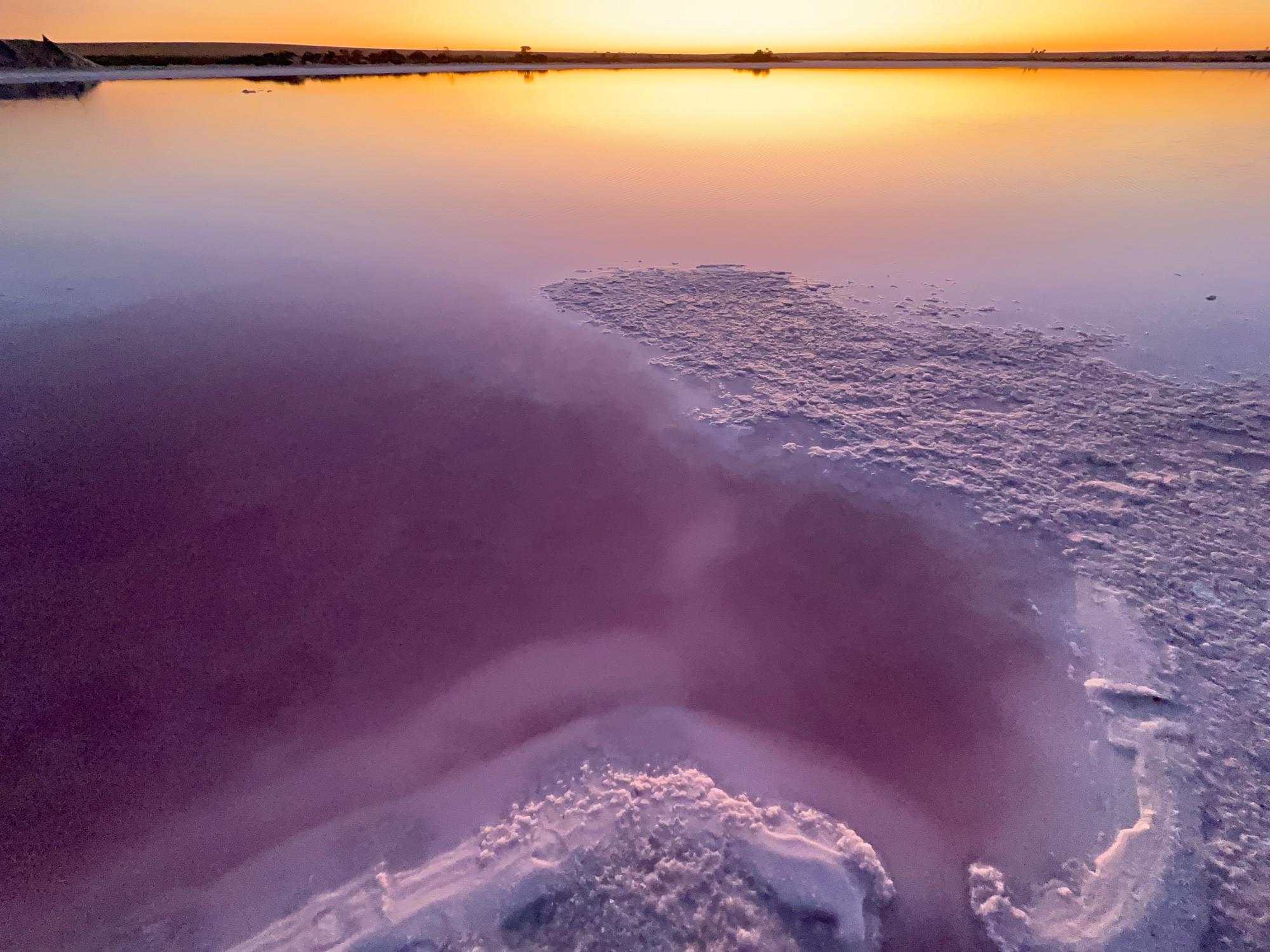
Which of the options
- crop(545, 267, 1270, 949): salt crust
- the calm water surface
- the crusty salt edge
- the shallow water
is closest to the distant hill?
the calm water surface

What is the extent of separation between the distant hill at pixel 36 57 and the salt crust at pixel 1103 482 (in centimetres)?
3891

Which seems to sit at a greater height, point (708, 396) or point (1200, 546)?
point (708, 396)

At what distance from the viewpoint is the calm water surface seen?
22.7 ft

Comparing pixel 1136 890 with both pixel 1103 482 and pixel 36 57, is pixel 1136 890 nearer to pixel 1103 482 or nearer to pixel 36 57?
pixel 1103 482

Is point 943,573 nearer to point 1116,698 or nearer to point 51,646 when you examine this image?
point 1116,698

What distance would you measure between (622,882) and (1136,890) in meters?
2.03

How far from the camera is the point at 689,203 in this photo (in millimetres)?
10188

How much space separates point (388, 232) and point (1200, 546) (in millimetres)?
9751

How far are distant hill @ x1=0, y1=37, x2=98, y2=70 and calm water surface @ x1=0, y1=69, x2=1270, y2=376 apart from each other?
48.8 feet

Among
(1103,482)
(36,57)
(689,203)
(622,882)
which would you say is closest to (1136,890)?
(622,882)

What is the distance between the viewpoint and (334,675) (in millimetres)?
3025

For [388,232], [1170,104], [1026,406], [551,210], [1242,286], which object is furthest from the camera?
[1170,104]

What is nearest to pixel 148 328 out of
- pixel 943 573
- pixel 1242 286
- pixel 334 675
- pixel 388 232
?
pixel 388 232

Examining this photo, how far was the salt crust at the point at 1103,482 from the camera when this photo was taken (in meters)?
2.31
